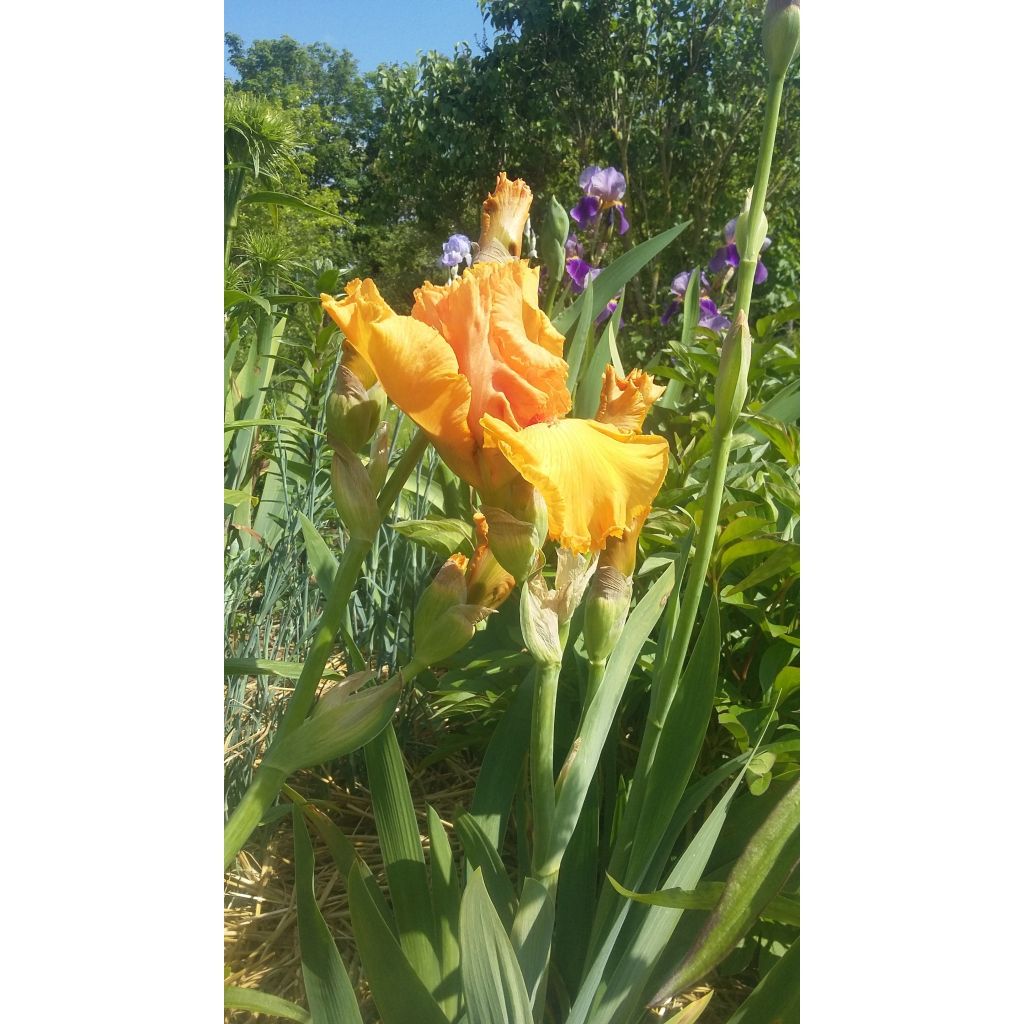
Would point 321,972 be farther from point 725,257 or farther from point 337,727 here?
point 725,257

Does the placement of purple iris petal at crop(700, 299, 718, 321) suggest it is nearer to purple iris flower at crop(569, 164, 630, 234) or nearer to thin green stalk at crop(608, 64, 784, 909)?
purple iris flower at crop(569, 164, 630, 234)

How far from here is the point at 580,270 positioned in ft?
3.05

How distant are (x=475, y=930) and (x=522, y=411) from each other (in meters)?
0.32

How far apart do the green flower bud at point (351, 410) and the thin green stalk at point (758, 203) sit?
245mm

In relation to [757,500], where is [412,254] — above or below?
above

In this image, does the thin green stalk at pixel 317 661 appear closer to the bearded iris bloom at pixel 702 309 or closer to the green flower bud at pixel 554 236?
the green flower bud at pixel 554 236

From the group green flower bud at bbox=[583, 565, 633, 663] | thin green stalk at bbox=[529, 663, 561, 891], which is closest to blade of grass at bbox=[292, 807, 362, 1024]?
thin green stalk at bbox=[529, 663, 561, 891]

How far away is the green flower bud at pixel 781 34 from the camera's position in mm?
577

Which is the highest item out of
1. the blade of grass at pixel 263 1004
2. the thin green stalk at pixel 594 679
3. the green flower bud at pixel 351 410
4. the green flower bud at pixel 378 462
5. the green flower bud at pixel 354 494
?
the green flower bud at pixel 351 410

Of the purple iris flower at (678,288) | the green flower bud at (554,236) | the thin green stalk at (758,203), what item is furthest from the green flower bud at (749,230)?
the purple iris flower at (678,288)

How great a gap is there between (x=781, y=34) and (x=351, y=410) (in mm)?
384
